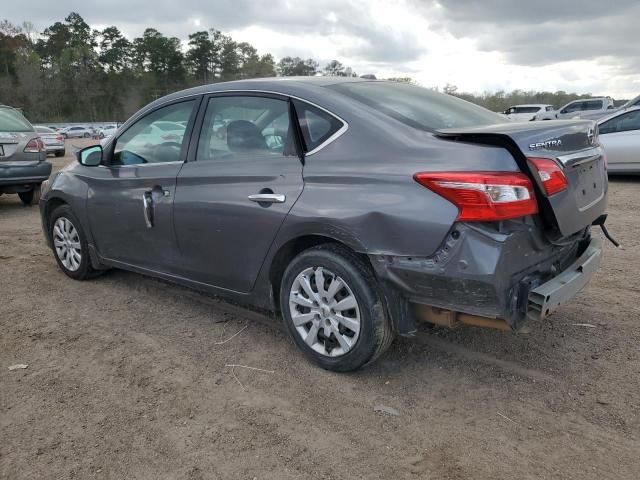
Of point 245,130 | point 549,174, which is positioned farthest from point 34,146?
point 549,174

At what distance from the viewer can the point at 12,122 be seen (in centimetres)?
874

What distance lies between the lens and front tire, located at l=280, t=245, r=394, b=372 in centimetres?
304

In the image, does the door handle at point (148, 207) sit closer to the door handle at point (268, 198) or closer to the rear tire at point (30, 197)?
the door handle at point (268, 198)

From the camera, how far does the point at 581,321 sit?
13.0 ft

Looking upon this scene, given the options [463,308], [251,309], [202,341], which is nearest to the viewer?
[463,308]

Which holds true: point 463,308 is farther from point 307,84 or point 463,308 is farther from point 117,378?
point 117,378

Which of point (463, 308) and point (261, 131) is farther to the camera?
point (261, 131)

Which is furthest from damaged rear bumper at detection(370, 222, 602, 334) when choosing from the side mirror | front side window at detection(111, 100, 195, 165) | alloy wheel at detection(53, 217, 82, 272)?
alloy wheel at detection(53, 217, 82, 272)

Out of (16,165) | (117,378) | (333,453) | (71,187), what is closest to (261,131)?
(117,378)

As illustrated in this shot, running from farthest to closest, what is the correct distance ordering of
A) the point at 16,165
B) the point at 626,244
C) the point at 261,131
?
the point at 16,165 < the point at 626,244 < the point at 261,131

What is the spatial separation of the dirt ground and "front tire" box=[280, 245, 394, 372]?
0.17 metres

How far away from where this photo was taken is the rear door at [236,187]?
336 cm

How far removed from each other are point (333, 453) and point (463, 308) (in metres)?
0.94

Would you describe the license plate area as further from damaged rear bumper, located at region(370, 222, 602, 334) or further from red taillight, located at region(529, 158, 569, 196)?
damaged rear bumper, located at region(370, 222, 602, 334)
